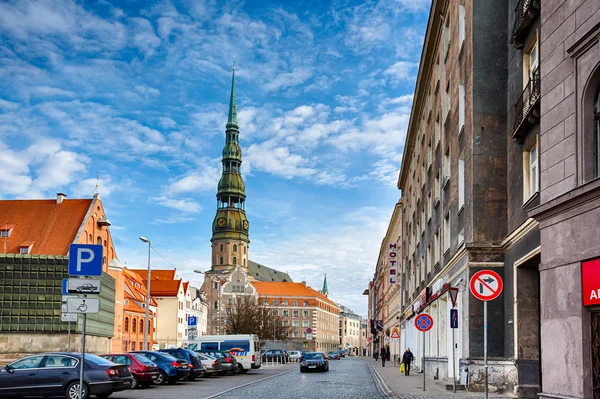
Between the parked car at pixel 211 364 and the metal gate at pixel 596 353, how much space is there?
26.8 metres

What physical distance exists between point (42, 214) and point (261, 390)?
48.2m

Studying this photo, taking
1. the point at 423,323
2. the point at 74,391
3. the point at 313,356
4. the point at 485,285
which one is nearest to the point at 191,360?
the point at 423,323

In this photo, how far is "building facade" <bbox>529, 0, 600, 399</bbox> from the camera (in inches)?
488

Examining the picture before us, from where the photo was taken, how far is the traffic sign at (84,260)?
13.6 m

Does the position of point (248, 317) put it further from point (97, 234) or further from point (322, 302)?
point (322, 302)

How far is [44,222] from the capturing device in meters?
66.8

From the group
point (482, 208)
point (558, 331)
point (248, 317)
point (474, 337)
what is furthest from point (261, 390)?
point (248, 317)

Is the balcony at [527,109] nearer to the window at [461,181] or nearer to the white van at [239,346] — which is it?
the window at [461,181]

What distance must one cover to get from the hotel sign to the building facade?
16 mm

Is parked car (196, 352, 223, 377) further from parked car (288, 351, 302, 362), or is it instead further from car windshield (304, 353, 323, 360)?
parked car (288, 351, 302, 362)

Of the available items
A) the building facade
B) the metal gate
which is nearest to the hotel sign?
the building facade

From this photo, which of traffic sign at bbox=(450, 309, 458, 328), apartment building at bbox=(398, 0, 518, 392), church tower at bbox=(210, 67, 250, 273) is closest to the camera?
apartment building at bbox=(398, 0, 518, 392)

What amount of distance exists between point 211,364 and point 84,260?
974 inches

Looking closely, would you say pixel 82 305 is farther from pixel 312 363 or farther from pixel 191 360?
pixel 312 363
